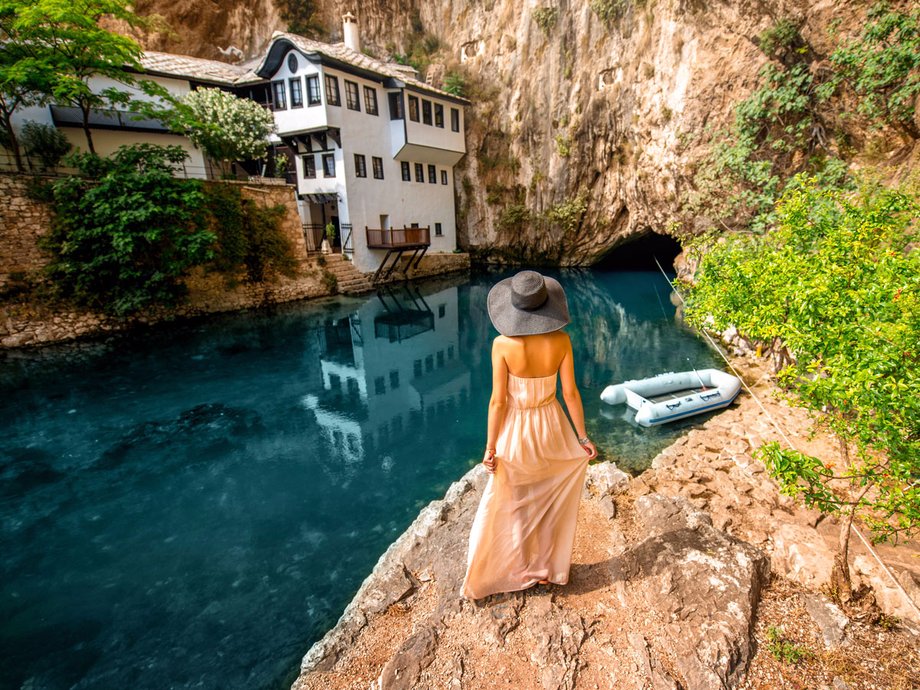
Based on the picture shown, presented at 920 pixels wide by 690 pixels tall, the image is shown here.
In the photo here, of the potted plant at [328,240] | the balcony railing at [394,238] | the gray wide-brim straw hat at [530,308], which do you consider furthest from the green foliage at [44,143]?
the gray wide-brim straw hat at [530,308]

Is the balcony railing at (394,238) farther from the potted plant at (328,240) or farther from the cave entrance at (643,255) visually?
the cave entrance at (643,255)

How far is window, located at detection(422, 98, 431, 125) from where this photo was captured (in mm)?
29312

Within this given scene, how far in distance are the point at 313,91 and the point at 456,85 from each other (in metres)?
12.0

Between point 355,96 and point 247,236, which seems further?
point 355,96

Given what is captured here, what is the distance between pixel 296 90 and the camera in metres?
24.8

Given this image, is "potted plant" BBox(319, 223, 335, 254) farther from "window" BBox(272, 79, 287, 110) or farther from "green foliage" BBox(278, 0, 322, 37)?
"green foliage" BBox(278, 0, 322, 37)

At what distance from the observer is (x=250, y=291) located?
909 inches

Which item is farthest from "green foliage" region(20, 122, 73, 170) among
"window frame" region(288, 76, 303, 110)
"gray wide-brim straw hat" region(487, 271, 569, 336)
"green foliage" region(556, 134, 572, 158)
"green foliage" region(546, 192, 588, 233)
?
"green foliage" region(546, 192, 588, 233)

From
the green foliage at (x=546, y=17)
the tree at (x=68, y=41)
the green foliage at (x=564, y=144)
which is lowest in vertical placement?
the green foliage at (x=564, y=144)

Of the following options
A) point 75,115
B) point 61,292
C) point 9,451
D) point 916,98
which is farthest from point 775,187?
point 75,115

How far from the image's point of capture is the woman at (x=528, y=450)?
10.9ft

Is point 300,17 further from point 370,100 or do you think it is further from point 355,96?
point 355,96

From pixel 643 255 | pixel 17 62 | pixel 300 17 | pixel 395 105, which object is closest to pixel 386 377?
pixel 17 62

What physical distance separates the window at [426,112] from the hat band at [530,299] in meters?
30.0
